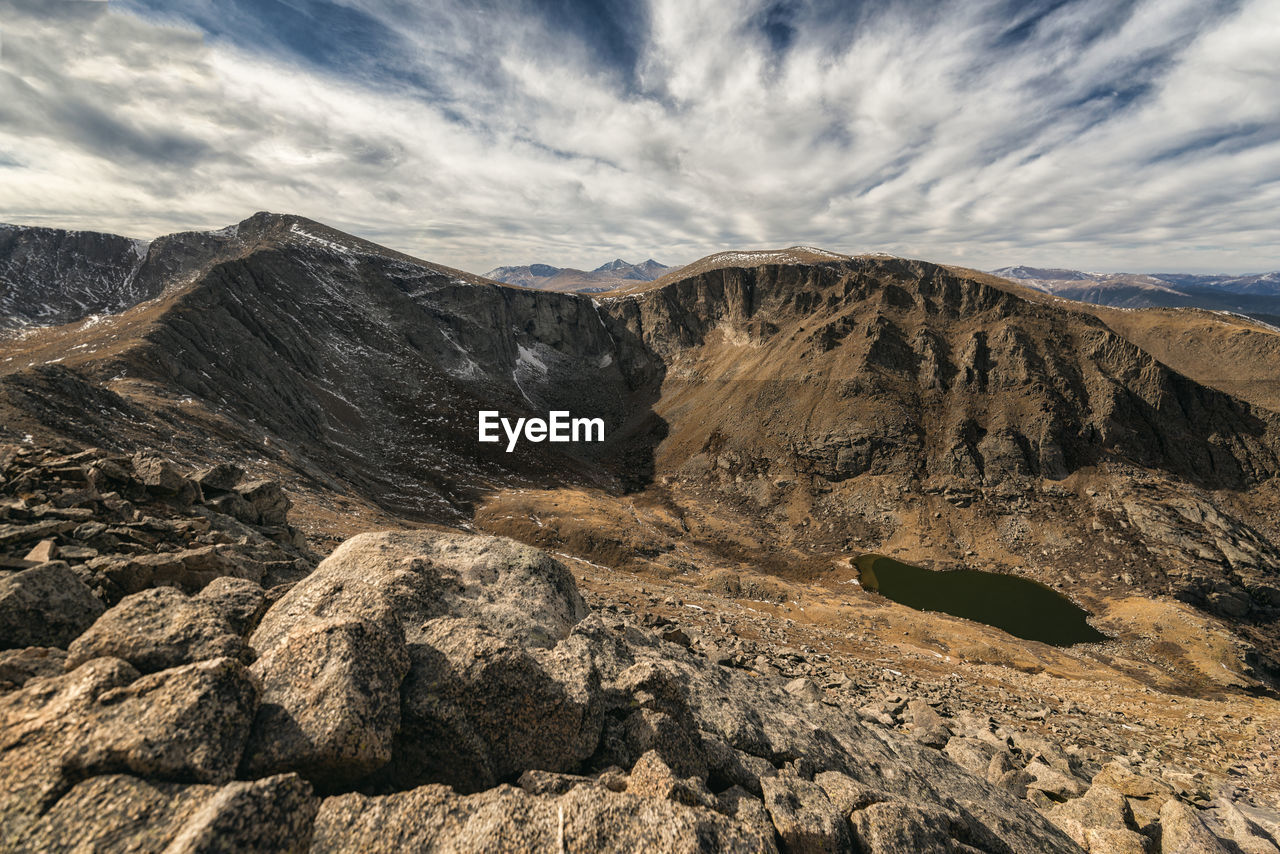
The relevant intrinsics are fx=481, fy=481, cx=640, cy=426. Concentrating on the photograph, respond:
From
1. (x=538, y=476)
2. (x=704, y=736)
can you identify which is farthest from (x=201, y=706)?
(x=538, y=476)

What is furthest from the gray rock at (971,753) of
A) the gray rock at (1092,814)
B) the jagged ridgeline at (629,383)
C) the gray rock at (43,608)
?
the jagged ridgeline at (629,383)

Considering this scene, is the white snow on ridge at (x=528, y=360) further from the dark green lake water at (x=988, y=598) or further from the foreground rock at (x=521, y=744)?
the foreground rock at (x=521, y=744)

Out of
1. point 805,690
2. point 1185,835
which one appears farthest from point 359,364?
point 1185,835

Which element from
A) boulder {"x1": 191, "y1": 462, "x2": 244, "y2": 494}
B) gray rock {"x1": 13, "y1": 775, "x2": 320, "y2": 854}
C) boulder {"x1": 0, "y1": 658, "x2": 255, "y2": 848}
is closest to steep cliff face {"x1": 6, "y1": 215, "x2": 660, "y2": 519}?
boulder {"x1": 191, "y1": 462, "x2": 244, "y2": 494}

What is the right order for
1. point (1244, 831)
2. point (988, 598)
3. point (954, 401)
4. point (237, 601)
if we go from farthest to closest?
point (954, 401)
point (988, 598)
point (1244, 831)
point (237, 601)

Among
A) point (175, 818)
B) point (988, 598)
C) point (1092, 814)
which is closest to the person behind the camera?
point (175, 818)

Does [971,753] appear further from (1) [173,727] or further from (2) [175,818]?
(1) [173,727]

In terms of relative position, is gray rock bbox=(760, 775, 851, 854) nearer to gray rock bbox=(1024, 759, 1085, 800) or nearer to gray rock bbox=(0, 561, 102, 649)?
gray rock bbox=(0, 561, 102, 649)
